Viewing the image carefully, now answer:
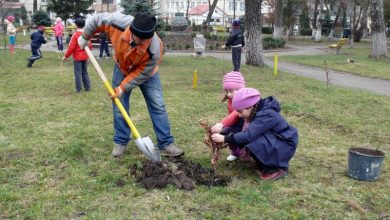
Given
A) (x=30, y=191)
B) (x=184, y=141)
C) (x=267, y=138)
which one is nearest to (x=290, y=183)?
(x=267, y=138)

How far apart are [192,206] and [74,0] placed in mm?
32521

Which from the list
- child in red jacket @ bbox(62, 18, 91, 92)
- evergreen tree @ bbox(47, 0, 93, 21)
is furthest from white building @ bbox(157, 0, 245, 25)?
child in red jacket @ bbox(62, 18, 91, 92)

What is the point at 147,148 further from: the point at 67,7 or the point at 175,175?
the point at 67,7

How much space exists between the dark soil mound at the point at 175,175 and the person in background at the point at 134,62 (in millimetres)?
448

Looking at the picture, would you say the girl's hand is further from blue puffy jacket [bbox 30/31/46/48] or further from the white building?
the white building

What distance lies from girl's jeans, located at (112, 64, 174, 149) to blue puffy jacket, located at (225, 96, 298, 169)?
1043 mm

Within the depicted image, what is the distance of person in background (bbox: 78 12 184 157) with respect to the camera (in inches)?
175

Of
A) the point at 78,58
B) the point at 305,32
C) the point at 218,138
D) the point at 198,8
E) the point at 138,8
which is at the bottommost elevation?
the point at 218,138

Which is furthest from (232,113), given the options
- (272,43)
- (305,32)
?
(305,32)

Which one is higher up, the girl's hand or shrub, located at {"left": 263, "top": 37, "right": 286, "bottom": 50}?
shrub, located at {"left": 263, "top": 37, "right": 286, "bottom": 50}

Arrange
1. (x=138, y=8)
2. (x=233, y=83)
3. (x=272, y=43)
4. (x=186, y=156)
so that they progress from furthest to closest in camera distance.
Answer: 1. (x=272, y=43)
2. (x=138, y=8)
3. (x=186, y=156)
4. (x=233, y=83)

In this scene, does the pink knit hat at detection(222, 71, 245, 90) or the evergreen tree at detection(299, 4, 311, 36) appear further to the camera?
the evergreen tree at detection(299, 4, 311, 36)

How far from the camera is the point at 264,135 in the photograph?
440cm

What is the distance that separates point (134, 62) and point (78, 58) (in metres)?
4.86
